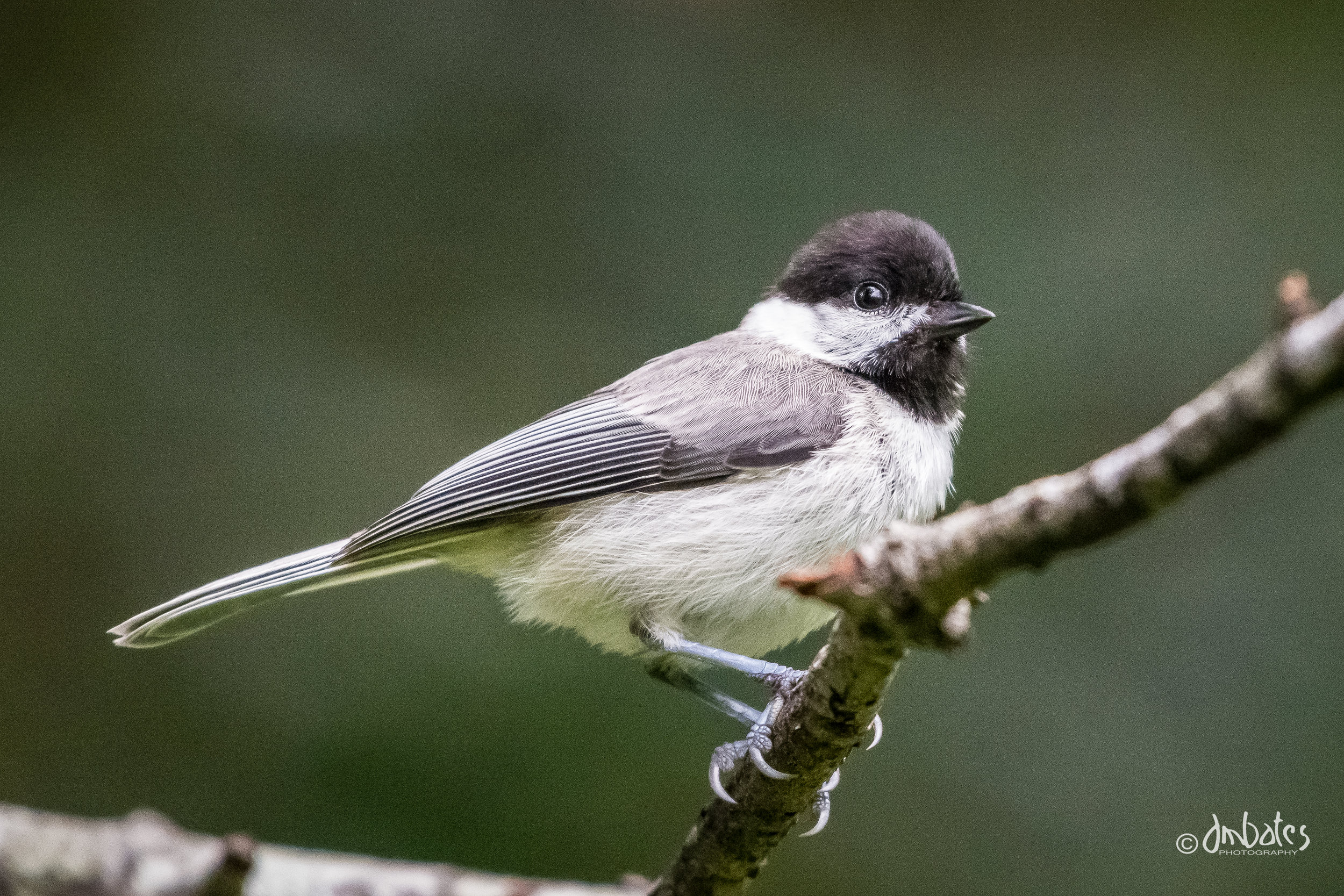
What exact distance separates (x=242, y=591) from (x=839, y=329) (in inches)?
53.3

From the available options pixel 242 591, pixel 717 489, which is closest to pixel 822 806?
pixel 717 489

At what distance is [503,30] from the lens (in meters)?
3.46

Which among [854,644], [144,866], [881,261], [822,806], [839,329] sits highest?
[881,261]

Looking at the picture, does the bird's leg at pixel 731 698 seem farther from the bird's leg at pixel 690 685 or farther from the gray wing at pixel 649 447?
the gray wing at pixel 649 447

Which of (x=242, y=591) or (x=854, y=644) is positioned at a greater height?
(x=854, y=644)

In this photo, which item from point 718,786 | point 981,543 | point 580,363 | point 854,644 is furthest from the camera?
point 580,363

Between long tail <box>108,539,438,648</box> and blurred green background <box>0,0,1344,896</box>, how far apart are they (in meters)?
0.67

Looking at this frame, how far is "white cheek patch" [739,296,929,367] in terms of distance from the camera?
93.0 inches

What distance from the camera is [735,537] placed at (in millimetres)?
2014

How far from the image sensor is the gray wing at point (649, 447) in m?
2.13

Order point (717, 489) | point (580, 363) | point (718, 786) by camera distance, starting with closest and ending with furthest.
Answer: point (718, 786)
point (717, 489)
point (580, 363)

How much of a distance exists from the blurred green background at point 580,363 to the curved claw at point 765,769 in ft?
3.70

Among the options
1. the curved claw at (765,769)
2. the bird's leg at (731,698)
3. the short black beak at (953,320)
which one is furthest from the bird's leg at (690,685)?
the short black beak at (953,320)

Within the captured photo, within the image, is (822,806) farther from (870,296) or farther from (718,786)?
(870,296)
